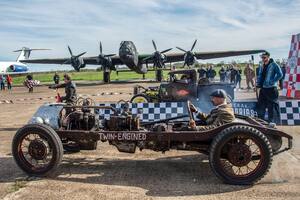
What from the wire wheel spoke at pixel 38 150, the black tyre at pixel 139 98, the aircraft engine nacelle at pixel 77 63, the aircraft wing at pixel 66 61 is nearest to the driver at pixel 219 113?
the wire wheel spoke at pixel 38 150

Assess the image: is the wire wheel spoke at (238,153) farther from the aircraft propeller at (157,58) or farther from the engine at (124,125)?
the aircraft propeller at (157,58)

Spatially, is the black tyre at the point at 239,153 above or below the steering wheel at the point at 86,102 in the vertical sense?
below

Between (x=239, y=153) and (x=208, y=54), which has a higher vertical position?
(x=208, y=54)

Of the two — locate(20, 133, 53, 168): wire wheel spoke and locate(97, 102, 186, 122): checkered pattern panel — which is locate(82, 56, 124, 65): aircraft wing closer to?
locate(97, 102, 186, 122): checkered pattern panel

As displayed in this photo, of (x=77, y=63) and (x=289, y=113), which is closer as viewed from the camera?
(x=289, y=113)

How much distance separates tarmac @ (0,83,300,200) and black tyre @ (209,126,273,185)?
138 millimetres

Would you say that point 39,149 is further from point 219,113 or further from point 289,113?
point 289,113

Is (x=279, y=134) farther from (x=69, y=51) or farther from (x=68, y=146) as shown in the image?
(x=69, y=51)

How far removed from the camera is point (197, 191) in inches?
200

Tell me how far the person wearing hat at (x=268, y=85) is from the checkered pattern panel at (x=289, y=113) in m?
0.54

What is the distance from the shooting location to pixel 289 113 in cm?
985

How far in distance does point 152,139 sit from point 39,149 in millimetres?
1665

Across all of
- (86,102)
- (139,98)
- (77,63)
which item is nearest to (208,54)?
(77,63)

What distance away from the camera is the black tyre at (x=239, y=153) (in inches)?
208
